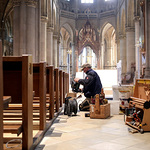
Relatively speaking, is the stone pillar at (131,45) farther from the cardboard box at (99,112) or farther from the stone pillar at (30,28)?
the cardboard box at (99,112)

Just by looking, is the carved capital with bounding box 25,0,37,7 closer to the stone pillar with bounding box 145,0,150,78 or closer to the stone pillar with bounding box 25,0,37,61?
the stone pillar with bounding box 25,0,37,61

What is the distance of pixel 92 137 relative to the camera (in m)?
3.99

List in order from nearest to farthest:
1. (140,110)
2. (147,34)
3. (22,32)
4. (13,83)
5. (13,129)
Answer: (13,129), (13,83), (140,110), (22,32), (147,34)

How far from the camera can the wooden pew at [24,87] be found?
2.90m

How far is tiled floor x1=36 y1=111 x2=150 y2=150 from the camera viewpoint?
3.42 metres

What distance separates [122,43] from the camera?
26.3 metres

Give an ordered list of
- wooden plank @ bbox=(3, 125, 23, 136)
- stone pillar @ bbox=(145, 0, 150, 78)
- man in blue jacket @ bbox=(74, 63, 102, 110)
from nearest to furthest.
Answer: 1. wooden plank @ bbox=(3, 125, 23, 136)
2. man in blue jacket @ bbox=(74, 63, 102, 110)
3. stone pillar @ bbox=(145, 0, 150, 78)

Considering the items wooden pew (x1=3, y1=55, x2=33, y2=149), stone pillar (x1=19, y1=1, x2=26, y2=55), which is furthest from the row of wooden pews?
stone pillar (x1=19, y1=1, x2=26, y2=55)

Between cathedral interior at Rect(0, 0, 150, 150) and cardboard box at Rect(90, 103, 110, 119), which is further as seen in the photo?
cathedral interior at Rect(0, 0, 150, 150)

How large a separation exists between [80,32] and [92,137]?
94.2 feet

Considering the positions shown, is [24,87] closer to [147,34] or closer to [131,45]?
[147,34]

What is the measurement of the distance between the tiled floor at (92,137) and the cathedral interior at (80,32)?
715 mm

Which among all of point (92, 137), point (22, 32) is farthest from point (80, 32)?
point (92, 137)

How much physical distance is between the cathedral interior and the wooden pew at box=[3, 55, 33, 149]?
0.18 meters
